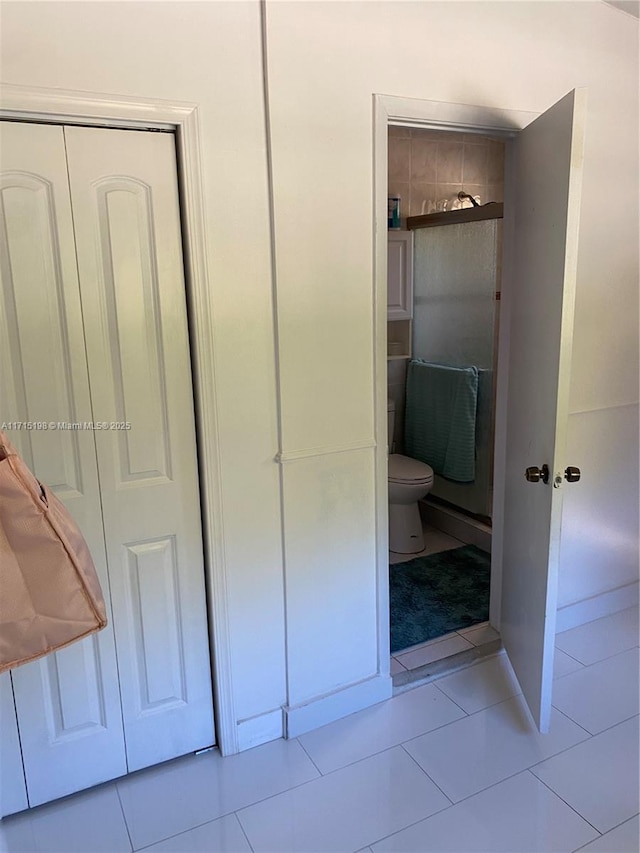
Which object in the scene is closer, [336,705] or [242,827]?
[242,827]

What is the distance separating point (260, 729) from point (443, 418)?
1979 mm

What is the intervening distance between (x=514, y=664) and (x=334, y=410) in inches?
46.1

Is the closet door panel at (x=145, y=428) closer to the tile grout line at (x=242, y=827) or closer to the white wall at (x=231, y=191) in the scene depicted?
the white wall at (x=231, y=191)

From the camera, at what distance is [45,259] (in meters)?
1.56

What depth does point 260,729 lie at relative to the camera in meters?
2.00

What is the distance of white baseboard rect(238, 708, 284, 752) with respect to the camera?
1.98 m

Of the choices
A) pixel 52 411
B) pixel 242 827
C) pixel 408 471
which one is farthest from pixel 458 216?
pixel 242 827

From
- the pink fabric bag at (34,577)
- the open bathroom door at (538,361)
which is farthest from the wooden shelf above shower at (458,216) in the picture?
the pink fabric bag at (34,577)

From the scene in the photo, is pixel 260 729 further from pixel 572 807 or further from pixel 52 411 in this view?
pixel 52 411

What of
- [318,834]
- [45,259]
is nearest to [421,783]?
[318,834]

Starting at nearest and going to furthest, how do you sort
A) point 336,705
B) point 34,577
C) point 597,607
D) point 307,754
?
point 34,577
point 307,754
point 336,705
point 597,607

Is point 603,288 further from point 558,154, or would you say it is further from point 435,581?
point 435,581

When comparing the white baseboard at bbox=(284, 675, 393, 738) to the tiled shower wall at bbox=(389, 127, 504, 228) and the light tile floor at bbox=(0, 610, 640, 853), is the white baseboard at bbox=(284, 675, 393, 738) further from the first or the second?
the tiled shower wall at bbox=(389, 127, 504, 228)

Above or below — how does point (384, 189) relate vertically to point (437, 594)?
above
